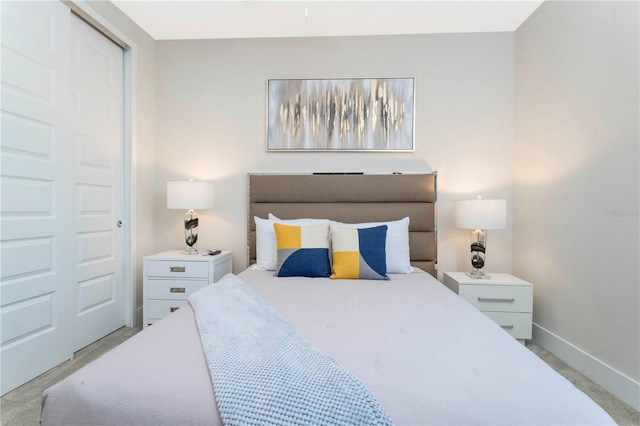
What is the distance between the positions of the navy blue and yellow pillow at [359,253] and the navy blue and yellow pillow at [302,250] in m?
0.08

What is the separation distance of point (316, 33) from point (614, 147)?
7.78 ft

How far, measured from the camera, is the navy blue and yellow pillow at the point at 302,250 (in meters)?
2.09

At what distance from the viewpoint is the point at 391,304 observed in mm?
1461

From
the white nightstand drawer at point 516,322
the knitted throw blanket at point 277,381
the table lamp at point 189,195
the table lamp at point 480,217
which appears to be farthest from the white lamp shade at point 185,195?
the white nightstand drawer at point 516,322

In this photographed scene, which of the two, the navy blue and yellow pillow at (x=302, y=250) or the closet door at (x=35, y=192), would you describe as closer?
the closet door at (x=35, y=192)

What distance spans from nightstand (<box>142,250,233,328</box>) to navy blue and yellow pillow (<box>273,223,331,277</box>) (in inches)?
25.9

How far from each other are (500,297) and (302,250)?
151cm

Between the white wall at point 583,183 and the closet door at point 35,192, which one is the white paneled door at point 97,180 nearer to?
the closet door at point 35,192

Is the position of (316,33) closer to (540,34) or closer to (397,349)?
(540,34)

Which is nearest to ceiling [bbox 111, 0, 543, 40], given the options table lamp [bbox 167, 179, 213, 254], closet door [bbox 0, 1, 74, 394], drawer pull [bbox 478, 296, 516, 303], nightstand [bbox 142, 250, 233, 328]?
closet door [bbox 0, 1, 74, 394]

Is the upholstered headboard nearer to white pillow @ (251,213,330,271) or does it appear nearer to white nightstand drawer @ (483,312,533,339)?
white pillow @ (251,213,330,271)

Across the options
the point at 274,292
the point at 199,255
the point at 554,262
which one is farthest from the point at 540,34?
the point at 199,255

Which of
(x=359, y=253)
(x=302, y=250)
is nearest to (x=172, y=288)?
(x=302, y=250)

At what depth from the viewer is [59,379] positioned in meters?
1.80
